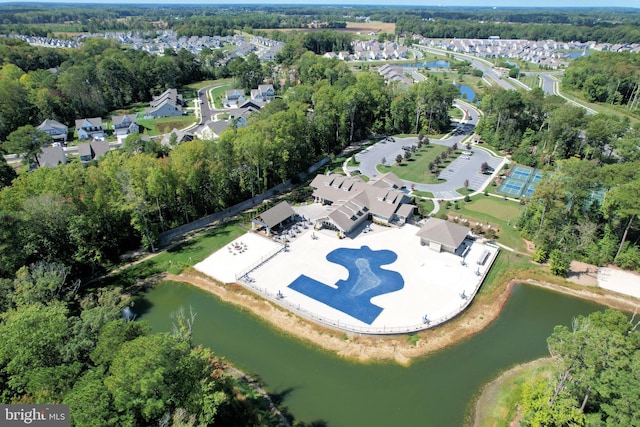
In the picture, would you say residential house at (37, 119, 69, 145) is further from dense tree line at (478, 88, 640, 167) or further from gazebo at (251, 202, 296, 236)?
dense tree line at (478, 88, 640, 167)

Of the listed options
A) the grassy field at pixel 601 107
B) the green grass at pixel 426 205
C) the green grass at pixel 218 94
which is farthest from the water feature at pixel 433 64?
the green grass at pixel 426 205

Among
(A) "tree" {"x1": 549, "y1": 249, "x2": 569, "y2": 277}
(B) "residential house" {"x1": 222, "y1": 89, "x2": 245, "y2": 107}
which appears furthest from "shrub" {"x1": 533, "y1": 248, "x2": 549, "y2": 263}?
(B) "residential house" {"x1": 222, "y1": 89, "x2": 245, "y2": 107}

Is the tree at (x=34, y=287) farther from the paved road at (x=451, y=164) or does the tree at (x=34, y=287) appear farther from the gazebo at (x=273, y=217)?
the paved road at (x=451, y=164)

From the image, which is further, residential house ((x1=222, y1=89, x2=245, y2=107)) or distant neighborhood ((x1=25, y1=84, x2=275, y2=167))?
residential house ((x1=222, y1=89, x2=245, y2=107))

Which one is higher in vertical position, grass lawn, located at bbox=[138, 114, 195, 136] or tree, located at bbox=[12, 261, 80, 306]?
tree, located at bbox=[12, 261, 80, 306]

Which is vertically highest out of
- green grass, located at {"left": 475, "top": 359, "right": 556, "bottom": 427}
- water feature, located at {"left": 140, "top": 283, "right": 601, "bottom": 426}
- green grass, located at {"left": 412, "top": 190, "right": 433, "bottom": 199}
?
green grass, located at {"left": 412, "top": 190, "right": 433, "bottom": 199}

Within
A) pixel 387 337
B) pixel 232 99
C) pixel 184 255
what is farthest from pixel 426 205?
pixel 232 99

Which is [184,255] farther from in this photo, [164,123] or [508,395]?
[164,123]
